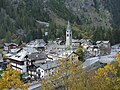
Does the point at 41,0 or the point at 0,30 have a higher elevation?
the point at 41,0

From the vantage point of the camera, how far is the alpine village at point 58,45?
23.5 metres

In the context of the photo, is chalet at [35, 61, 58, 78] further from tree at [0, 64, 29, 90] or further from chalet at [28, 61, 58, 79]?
tree at [0, 64, 29, 90]

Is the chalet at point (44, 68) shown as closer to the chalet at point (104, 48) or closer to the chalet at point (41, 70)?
the chalet at point (41, 70)

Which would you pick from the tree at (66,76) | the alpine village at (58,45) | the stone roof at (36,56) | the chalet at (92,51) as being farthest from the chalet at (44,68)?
the tree at (66,76)

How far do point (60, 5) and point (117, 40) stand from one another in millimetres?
69012

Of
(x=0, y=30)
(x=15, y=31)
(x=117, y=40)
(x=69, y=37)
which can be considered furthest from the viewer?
(x=15, y=31)

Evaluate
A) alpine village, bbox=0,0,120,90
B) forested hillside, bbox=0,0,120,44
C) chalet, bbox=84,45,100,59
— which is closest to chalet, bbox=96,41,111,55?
alpine village, bbox=0,0,120,90

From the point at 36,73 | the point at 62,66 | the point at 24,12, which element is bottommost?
the point at 36,73

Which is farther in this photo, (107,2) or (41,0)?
(107,2)

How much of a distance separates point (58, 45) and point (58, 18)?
61.1 m

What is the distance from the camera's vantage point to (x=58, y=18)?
13225cm

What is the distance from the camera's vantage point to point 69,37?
235 feet

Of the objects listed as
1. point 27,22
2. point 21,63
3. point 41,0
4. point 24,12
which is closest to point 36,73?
point 21,63

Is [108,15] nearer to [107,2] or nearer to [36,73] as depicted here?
[107,2]
